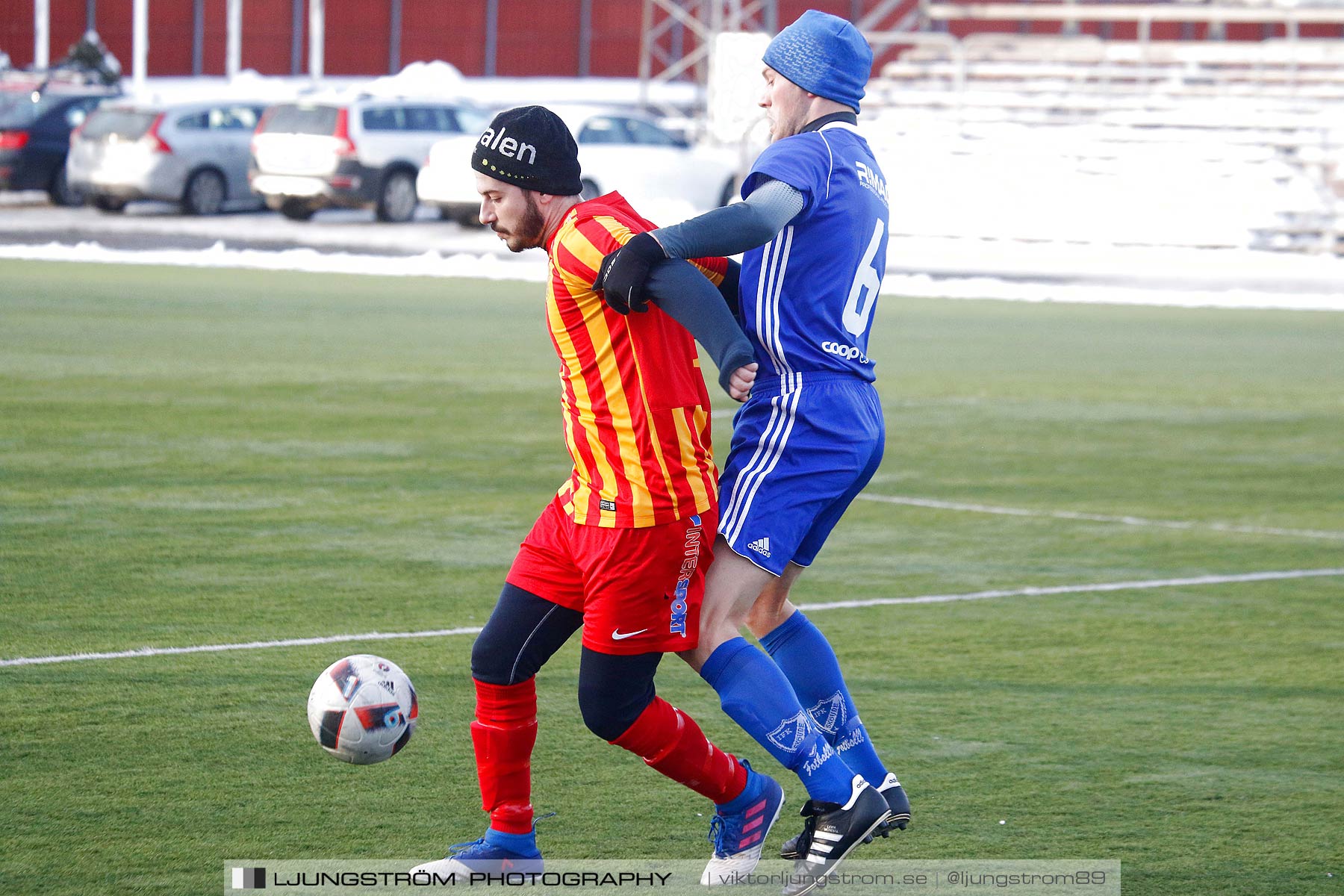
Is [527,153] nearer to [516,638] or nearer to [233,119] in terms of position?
[516,638]

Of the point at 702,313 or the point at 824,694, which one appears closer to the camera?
the point at 702,313

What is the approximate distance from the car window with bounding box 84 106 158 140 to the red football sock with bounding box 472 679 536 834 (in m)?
27.7

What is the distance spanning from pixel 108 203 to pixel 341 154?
437 cm

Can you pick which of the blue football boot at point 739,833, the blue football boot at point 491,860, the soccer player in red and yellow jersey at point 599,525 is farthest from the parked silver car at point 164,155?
the blue football boot at point 739,833

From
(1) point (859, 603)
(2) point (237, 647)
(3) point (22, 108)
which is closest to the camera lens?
(2) point (237, 647)

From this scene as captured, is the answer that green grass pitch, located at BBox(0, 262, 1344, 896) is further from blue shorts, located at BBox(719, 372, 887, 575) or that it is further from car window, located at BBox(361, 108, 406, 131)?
car window, located at BBox(361, 108, 406, 131)

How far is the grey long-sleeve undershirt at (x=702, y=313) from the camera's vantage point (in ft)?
13.4

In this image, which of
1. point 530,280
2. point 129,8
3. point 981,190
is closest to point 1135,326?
point 530,280

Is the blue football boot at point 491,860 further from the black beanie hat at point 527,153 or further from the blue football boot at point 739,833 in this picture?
the black beanie hat at point 527,153

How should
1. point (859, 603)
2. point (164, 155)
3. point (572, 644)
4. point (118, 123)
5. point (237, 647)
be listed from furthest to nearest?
point (164, 155), point (118, 123), point (859, 603), point (572, 644), point (237, 647)

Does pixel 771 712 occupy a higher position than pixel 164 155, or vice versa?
pixel 771 712

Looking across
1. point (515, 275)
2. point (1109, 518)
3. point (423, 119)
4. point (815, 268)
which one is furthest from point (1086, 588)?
point (423, 119)

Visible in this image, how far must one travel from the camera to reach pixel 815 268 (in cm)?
446

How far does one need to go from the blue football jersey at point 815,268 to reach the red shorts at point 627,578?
424 millimetres
